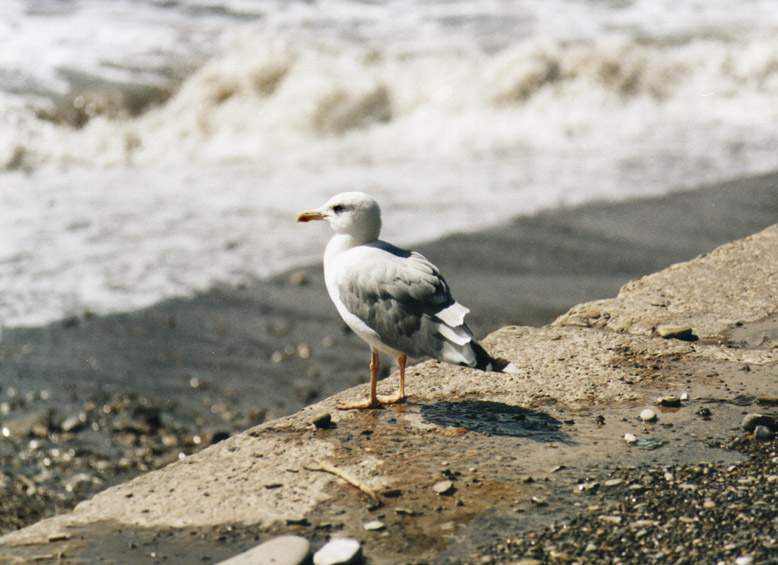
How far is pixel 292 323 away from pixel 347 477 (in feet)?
10.7

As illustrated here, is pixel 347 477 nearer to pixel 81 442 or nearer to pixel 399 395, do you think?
pixel 399 395

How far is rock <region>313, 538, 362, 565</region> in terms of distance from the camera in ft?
→ 7.14

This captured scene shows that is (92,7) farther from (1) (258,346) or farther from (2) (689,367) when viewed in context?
(2) (689,367)

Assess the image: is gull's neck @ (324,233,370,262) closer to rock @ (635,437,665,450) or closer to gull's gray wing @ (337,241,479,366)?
gull's gray wing @ (337,241,479,366)

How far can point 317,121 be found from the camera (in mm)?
10672

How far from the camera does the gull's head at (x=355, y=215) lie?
126 inches

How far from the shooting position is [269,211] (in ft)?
26.1

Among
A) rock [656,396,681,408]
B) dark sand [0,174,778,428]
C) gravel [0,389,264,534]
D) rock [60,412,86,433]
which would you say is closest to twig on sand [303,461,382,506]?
rock [656,396,681,408]

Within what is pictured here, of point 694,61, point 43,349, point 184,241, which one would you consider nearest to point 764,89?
point 694,61

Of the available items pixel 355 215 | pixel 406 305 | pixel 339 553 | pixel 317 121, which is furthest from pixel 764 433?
pixel 317 121

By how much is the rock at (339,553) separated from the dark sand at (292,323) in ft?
9.06

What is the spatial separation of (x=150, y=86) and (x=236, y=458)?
967 centimetres

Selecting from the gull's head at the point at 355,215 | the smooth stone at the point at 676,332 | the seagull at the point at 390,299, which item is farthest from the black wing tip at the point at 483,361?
the smooth stone at the point at 676,332

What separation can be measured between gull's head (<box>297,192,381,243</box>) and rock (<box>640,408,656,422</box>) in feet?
3.41
